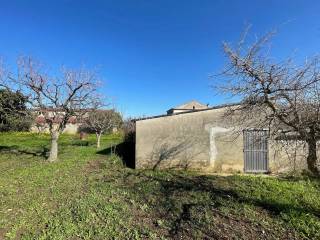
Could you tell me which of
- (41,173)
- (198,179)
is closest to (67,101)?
(41,173)

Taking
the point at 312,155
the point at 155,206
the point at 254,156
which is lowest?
the point at 155,206

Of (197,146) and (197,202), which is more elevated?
(197,146)

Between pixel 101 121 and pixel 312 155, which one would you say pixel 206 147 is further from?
pixel 101 121

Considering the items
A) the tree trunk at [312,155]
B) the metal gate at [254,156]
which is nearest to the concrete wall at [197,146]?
the metal gate at [254,156]

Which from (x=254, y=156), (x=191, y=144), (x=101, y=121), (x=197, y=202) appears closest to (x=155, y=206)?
(x=197, y=202)

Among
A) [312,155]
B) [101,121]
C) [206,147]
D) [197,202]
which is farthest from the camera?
[101,121]

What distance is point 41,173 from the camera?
12.4 meters

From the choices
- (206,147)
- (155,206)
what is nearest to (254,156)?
(206,147)

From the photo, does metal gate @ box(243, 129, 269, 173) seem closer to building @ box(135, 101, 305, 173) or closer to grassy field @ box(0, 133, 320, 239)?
building @ box(135, 101, 305, 173)

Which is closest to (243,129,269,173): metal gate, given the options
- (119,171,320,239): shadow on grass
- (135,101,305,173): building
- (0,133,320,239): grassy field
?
(135,101,305,173): building

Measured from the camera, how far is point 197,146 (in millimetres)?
13867

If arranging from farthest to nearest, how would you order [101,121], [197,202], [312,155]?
[101,121] < [197,202] < [312,155]

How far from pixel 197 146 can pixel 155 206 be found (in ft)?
20.4

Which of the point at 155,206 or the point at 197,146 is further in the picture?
the point at 197,146
